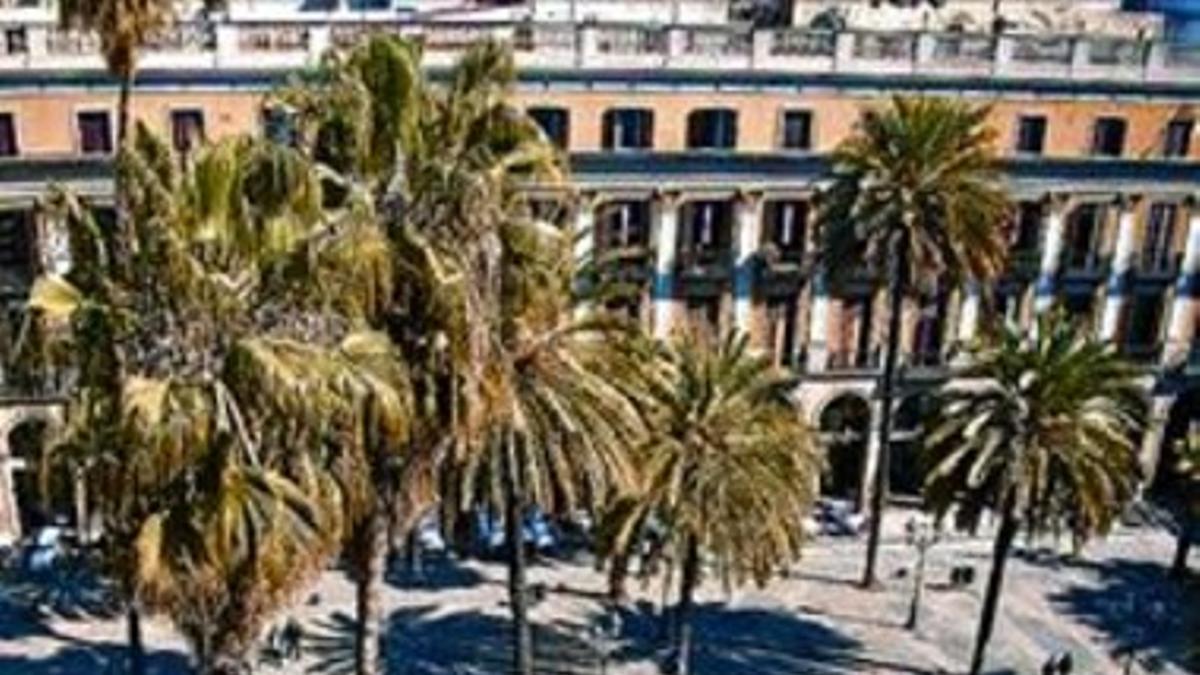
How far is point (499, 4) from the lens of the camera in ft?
235

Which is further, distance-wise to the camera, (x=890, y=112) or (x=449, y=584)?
(x=449, y=584)

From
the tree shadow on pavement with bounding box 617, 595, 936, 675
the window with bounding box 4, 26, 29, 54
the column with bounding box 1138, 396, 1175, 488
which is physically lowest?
the tree shadow on pavement with bounding box 617, 595, 936, 675

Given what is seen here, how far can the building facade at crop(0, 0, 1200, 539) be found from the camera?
6122cm

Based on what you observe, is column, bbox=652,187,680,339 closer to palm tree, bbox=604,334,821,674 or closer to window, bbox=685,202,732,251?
window, bbox=685,202,732,251

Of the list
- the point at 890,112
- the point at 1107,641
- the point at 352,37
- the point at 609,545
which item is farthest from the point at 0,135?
the point at 1107,641

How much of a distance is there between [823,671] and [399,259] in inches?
1343

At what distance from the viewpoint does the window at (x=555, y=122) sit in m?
63.8

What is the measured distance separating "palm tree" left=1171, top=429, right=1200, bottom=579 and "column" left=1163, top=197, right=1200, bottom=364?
12.4 ft

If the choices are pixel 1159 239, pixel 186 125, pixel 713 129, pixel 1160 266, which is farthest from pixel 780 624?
pixel 186 125

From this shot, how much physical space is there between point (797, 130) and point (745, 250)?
204 inches

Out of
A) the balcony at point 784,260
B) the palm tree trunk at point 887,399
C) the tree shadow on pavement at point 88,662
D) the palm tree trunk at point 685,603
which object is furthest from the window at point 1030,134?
the tree shadow on pavement at point 88,662

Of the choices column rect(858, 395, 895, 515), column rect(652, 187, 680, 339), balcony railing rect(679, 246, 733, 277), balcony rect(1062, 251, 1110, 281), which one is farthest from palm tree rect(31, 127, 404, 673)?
balcony rect(1062, 251, 1110, 281)

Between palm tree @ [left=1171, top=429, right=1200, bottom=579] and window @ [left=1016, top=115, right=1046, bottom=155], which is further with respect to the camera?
window @ [left=1016, top=115, right=1046, bottom=155]

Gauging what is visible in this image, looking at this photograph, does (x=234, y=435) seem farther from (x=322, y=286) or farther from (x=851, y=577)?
A: (x=851, y=577)
